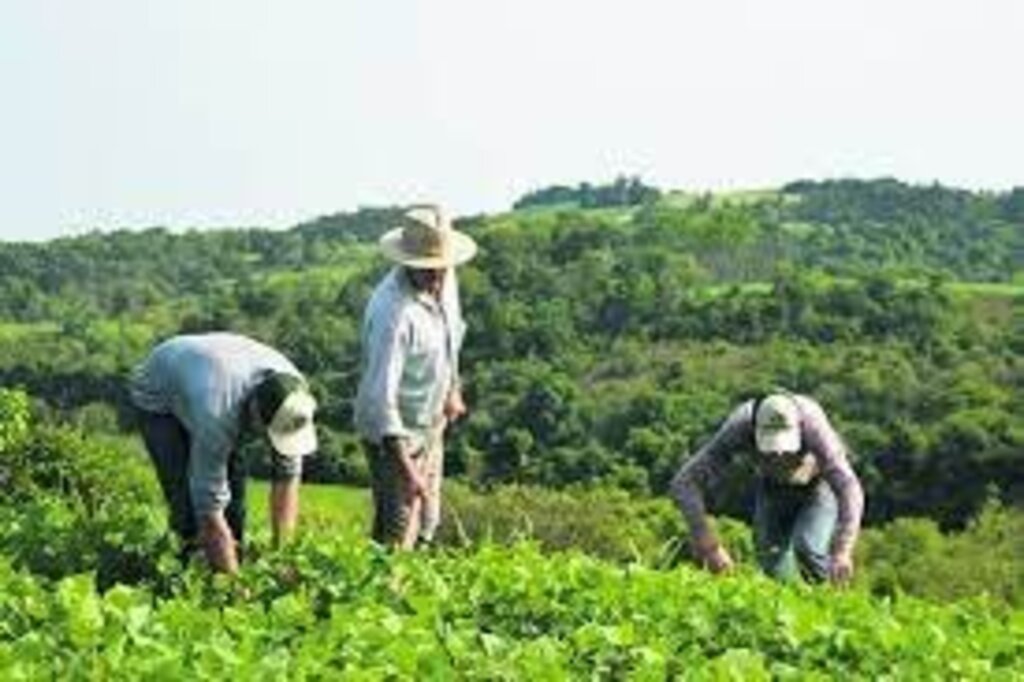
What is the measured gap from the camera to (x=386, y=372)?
1058cm

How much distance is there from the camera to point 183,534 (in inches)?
382

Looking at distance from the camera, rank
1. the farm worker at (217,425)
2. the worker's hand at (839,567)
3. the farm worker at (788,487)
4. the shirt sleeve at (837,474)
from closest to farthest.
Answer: the farm worker at (217,425)
the farm worker at (788,487)
the shirt sleeve at (837,474)
the worker's hand at (839,567)

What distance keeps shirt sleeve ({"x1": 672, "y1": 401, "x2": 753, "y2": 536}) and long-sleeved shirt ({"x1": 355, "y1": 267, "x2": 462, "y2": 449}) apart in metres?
1.28

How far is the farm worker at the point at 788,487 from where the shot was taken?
428 inches

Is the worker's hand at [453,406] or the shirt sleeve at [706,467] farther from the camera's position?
the worker's hand at [453,406]

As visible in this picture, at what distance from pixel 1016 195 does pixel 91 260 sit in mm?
68224

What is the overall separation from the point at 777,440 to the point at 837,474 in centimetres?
47

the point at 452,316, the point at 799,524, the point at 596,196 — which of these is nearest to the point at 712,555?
the point at 799,524

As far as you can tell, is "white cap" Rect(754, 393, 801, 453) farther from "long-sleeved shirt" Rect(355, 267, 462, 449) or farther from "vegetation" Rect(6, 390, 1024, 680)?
"long-sleeved shirt" Rect(355, 267, 462, 449)

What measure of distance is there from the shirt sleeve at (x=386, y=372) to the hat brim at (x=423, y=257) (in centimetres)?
27

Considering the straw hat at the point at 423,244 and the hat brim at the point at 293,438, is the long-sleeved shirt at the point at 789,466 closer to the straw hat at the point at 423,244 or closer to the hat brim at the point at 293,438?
the straw hat at the point at 423,244

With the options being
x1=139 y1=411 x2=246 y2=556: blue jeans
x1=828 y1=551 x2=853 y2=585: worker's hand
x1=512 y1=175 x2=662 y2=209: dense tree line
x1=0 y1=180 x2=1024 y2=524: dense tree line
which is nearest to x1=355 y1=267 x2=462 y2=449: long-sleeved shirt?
x1=139 y1=411 x2=246 y2=556: blue jeans

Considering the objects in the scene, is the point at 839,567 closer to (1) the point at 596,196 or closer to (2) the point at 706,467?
(2) the point at 706,467

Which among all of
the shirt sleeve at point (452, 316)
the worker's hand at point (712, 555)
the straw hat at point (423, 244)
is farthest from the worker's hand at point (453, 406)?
the worker's hand at point (712, 555)
